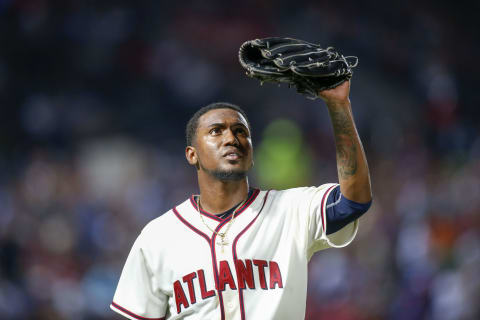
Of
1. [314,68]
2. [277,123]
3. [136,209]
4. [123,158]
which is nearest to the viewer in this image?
[314,68]

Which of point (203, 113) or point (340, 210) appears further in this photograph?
point (203, 113)

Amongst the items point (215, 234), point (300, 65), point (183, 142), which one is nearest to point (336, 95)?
point (300, 65)

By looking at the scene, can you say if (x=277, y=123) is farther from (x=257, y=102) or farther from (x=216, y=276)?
(x=216, y=276)

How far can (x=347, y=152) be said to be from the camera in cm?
233

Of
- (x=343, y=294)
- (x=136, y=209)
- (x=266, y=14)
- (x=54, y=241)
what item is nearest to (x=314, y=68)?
(x=343, y=294)

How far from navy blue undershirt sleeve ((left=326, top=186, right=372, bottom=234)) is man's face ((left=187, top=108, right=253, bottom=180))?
1.37ft

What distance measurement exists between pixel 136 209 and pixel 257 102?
2436 millimetres

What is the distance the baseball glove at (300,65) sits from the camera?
2.30 metres

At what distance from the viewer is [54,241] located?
7.45 meters

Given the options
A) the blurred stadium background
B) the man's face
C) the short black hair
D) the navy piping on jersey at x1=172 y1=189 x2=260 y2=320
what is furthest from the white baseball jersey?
the blurred stadium background

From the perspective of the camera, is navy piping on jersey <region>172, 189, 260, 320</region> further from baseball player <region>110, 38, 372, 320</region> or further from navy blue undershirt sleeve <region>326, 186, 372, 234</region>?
navy blue undershirt sleeve <region>326, 186, 372, 234</region>

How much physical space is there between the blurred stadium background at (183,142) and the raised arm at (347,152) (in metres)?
3.82

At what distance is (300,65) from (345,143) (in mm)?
312

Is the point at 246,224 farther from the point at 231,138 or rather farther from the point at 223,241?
the point at 231,138
